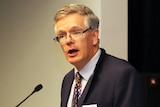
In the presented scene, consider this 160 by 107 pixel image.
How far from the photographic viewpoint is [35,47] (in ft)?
8.95

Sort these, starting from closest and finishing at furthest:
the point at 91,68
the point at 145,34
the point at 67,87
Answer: the point at 91,68
the point at 67,87
the point at 145,34

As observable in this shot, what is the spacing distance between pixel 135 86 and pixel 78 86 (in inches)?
12.7

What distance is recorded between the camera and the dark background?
248cm

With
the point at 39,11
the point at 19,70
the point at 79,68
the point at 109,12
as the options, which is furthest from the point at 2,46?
the point at 79,68

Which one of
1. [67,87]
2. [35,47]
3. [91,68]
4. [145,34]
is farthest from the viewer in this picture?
[35,47]

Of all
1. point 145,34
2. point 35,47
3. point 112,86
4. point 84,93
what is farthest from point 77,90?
point 35,47

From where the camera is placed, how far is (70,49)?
1557mm

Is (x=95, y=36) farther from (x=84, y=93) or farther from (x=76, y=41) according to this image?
(x=84, y=93)

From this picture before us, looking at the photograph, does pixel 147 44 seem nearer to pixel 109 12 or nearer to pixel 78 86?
pixel 109 12

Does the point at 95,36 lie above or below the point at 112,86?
above

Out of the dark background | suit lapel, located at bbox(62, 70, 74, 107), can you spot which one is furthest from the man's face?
the dark background

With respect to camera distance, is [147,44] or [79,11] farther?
[147,44]

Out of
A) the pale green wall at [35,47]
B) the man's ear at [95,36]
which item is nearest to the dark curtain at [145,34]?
the pale green wall at [35,47]

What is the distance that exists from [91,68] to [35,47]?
1.20m
